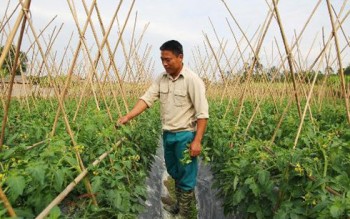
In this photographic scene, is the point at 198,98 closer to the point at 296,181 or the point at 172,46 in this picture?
the point at 172,46

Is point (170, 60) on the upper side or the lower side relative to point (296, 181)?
upper

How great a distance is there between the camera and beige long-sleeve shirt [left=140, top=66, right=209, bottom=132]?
122 inches

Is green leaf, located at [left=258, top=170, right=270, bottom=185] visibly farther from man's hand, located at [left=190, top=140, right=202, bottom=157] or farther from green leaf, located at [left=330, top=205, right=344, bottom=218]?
man's hand, located at [left=190, top=140, right=202, bottom=157]

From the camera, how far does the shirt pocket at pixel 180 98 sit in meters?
3.19

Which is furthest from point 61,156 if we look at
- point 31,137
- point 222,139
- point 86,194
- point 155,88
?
point 222,139

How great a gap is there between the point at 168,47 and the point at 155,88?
1.86 ft

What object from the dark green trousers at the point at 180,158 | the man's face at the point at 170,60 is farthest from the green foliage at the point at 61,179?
the man's face at the point at 170,60

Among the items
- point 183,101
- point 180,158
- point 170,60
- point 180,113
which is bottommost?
point 180,158

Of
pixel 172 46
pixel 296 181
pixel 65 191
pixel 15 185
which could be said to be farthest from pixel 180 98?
pixel 15 185

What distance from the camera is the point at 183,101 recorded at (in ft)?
10.5

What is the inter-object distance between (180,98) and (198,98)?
7.6 inches

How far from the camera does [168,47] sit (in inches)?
118

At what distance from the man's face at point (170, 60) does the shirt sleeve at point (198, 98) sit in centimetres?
19

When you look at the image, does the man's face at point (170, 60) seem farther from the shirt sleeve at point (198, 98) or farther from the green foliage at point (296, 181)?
the green foliage at point (296, 181)
